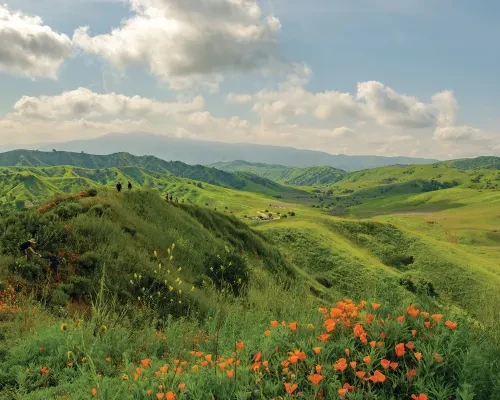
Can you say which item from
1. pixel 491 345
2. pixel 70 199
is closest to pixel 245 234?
pixel 70 199

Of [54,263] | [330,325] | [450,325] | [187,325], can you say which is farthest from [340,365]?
[54,263]

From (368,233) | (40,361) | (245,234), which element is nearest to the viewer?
(40,361)

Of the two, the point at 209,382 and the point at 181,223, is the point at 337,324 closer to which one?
the point at 209,382

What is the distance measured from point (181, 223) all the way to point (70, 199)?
795 centimetres

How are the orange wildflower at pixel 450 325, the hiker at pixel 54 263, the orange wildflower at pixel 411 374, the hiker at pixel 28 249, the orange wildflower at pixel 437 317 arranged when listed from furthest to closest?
the hiker at pixel 28 249 < the hiker at pixel 54 263 < the orange wildflower at pixel 437 317 < the orange wildflower at pixel 450 325 < the orange wildflower at pixel 411 374

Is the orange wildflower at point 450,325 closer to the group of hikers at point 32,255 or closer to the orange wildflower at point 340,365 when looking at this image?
the orange wildflower at point 340,365

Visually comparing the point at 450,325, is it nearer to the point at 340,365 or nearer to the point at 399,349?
the point at 399,349

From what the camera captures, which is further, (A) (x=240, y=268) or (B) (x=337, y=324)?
(A) (x=240, y=268)

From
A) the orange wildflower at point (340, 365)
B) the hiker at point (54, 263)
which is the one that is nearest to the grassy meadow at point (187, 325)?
the orange wildflower at point (340, 365)

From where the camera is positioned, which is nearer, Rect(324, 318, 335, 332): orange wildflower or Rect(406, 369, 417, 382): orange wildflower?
Rect(406, 369, 417, 382): orange wildflower

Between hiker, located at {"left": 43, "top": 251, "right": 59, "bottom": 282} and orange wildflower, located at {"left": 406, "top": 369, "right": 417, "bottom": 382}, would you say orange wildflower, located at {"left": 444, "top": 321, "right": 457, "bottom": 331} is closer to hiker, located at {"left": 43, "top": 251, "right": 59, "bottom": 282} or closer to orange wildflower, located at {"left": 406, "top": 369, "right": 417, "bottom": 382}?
orange wildflower, located at {"left": 406, "top": 369, "right": 417, "bottom": 382}

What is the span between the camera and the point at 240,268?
20969 millimetres

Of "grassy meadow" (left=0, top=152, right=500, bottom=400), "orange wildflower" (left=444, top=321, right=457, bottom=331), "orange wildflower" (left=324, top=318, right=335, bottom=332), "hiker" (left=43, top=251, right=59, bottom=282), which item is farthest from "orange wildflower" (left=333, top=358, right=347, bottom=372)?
"hiker" (left=43, top=251, right=59, bottom=282)

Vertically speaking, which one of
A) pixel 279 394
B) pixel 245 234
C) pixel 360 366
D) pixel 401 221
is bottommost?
pixel 401 221
